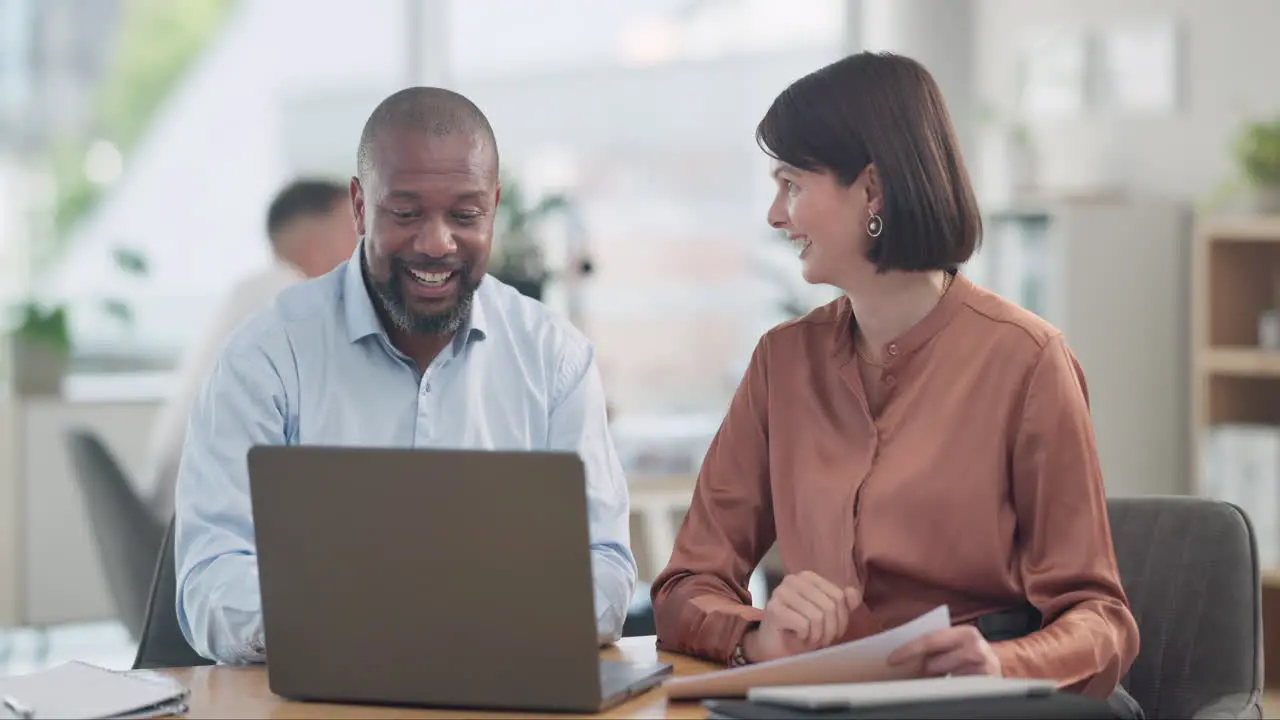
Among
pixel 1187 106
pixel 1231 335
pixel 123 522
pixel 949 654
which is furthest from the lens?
pixel 1187 106

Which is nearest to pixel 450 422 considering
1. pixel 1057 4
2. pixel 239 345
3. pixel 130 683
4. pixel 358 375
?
pixel 358 375

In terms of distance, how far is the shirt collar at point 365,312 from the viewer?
6.47ft

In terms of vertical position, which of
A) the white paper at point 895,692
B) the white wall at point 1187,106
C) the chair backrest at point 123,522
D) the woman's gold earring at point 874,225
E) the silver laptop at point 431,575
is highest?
the white wall at point 1187,106

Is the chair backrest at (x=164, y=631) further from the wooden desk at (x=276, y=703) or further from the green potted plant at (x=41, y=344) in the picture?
the green potted plant at (x=41, y=344)

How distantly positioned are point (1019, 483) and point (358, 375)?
0.77 metres

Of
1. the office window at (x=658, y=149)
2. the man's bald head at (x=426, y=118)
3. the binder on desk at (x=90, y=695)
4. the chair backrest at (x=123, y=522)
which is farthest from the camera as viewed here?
the office window at (x=658, y=149)

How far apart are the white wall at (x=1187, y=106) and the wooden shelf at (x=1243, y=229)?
433 millimetres

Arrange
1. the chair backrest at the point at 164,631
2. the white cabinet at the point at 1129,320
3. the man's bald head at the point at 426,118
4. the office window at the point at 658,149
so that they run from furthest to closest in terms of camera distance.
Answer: the office window at the point at 658,149
the white cabinet at the point at 1129,320
the chair backrest at the point at 164,631
the man's bald head at the point at 426,118

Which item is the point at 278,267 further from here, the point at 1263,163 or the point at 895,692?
the point at 895,692

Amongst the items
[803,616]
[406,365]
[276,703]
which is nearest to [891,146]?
[803,616]

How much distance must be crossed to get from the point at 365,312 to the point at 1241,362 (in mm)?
3360

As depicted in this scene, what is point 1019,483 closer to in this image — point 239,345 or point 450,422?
point 450,422

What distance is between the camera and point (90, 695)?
158cm

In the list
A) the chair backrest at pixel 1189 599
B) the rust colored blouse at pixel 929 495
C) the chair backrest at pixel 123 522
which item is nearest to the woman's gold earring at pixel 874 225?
the rust colored blouse at pixel 929 495
